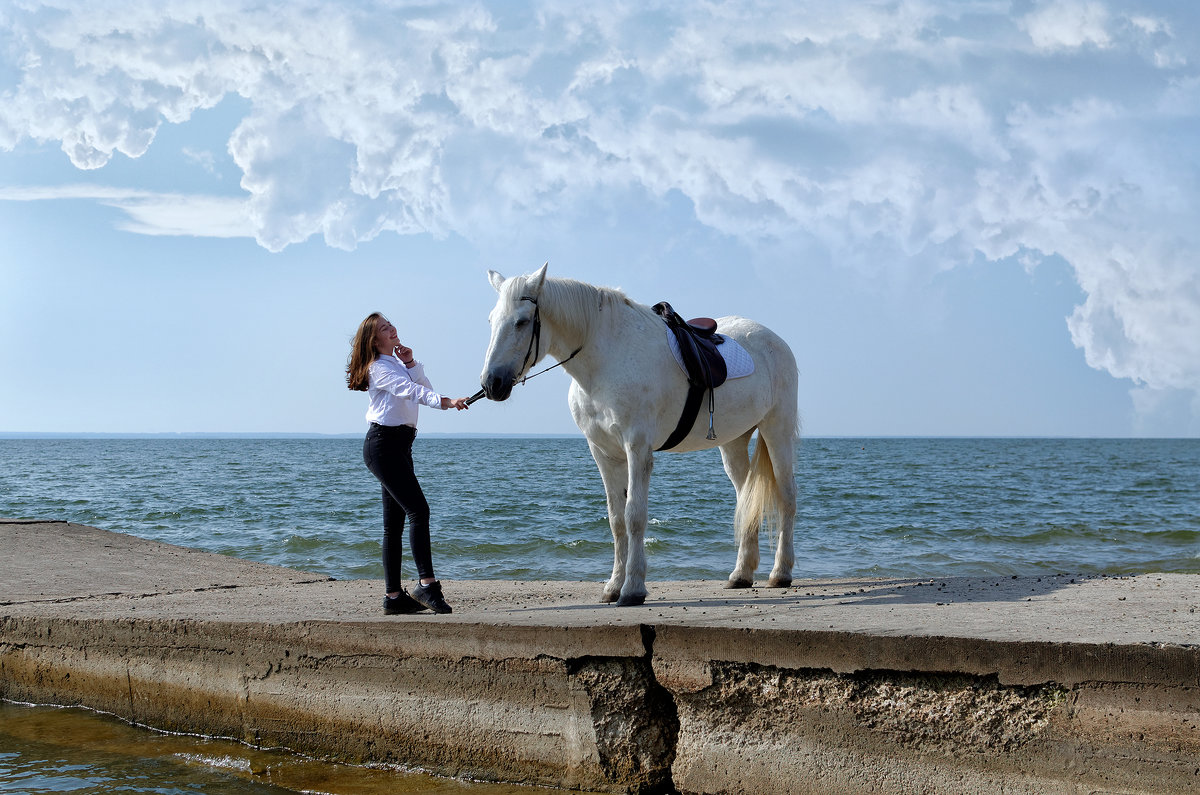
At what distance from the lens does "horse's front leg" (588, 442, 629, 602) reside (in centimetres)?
567

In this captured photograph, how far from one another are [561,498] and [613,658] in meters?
21.0

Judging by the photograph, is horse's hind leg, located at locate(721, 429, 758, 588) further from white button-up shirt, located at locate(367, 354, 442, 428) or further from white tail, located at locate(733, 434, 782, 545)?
white button-up shirt, located at locate(367, 354, 442, 428)

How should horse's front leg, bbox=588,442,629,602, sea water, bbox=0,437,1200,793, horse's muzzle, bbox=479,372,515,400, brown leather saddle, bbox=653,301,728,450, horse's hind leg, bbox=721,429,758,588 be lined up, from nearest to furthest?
horse's muzzle, bbox=479,372,515,400 < sea water, bbox=0,437,1200,793 < horse's front leg, bbox=588,442,629,602 < brown leather saddle, bbox=653,301,728,450 < horse's hind leg, bbox=721,429,758,588

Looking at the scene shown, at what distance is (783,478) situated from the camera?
6688mm

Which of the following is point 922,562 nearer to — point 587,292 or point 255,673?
point 587,292

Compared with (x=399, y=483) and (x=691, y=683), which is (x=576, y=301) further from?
(x=691, y=683)

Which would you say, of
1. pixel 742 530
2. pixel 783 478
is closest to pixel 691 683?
pixel 742 530

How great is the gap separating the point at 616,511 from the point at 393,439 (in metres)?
1.44

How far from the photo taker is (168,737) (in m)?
5.02

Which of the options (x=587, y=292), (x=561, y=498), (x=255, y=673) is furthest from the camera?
(x=561, y=498)

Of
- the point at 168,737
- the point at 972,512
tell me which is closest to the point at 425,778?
the point at 168,737

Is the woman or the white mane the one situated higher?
the white mane

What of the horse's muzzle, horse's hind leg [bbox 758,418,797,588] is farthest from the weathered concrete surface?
the horse's muzzle

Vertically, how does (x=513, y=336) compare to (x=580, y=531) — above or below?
above
